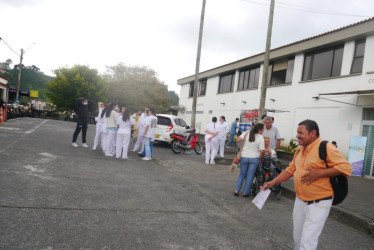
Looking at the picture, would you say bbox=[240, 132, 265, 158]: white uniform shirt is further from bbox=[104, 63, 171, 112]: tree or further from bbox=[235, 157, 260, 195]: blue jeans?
bbox=[104, 63, 171, 112]: tree

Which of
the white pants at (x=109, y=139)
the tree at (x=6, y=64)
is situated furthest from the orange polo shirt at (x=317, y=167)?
the tree at (x=6, y=64)

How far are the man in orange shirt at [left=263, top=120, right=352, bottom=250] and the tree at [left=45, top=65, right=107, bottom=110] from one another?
145 ft

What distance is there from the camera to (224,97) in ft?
83.9

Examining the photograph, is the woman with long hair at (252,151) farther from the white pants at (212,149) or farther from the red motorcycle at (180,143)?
the red motorcycle at (180,143)

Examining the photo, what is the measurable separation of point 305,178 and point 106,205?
3171 mm

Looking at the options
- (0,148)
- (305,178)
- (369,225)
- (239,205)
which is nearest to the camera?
(305,178)

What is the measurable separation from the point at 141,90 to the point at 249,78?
22.2 m

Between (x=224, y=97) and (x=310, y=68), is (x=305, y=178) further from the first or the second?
(x=224, y=97)

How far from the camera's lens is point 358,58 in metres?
13.3

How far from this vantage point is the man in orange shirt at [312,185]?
2.84 meters

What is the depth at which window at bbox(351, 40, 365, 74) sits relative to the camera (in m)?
13.1

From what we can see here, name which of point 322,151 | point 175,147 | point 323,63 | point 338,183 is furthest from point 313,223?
point 323,63

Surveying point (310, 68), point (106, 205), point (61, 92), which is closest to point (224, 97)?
point (310, 68)

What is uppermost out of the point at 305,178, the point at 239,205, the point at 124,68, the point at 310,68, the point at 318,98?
the point at 124,68
